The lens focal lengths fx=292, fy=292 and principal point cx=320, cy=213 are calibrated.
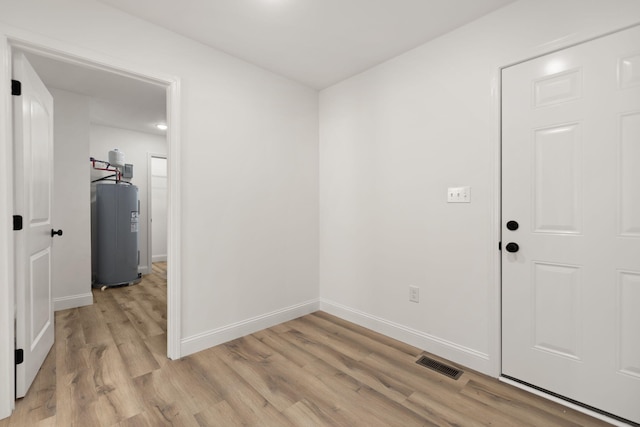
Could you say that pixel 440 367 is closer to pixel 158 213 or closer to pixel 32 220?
pixel 32 220

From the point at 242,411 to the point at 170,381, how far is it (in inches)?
24.5

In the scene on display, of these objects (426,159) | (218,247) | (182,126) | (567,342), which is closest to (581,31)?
(426,159)

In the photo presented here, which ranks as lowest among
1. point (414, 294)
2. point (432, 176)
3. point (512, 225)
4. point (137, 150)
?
point (414, 294)

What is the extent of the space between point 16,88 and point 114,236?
3036 millimetres

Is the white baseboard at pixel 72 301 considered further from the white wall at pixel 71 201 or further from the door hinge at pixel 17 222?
the door hinge at pixel 17 222

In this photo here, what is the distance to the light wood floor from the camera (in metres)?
1.63

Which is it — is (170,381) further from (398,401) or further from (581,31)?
(581,31)

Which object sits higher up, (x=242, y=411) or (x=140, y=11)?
(x=140, y=11)

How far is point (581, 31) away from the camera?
5.47ft

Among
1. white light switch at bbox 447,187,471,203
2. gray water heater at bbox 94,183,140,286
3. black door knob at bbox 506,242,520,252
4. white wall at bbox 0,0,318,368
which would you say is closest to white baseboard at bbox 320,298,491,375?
white wall at bbox 0,0,318,368

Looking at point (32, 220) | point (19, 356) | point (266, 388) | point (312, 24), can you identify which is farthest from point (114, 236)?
point (312, 24)

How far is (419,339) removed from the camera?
7.99ft

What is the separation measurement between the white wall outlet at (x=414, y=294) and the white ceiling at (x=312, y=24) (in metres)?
2.03

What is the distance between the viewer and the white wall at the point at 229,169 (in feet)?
6.54
